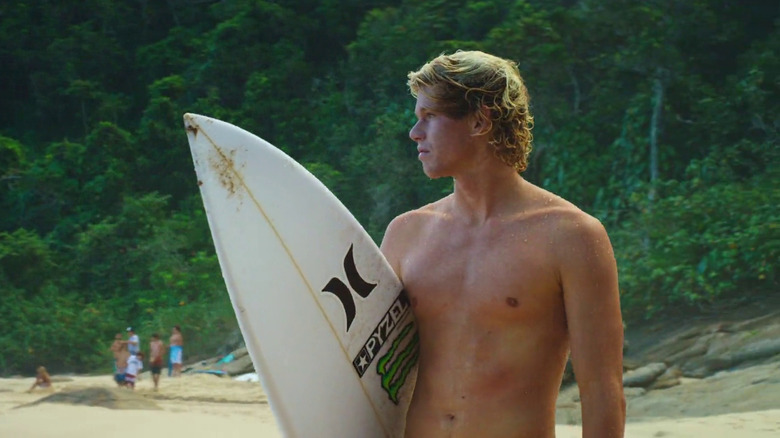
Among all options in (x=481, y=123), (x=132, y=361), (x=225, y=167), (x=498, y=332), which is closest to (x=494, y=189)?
(x=481, y=123)

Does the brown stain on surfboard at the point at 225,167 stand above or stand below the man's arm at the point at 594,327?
above

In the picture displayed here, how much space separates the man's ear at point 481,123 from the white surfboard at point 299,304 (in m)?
0.37

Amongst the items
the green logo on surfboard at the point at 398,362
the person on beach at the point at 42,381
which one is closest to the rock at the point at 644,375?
the person on beach at the point at 42,381

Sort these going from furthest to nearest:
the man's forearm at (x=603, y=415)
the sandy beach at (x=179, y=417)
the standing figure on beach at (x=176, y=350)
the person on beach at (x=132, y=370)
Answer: the standing figure on beach at (x=176, y=350)
the person on beach at (x=132, y=370)
the sandy beach at (x=179, y=417)
the man's forearm at (x=603, y=415)

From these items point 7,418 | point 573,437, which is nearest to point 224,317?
point 7,418

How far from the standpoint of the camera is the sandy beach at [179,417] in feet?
30.5

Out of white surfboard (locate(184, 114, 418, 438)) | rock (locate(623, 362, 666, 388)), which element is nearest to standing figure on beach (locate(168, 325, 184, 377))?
rock (locate(623, 362, 666, 388))

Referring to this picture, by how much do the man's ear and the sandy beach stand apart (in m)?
7.04

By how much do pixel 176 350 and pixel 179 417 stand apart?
3326 millimetres

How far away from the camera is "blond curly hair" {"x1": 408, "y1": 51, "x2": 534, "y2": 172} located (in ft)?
7.36

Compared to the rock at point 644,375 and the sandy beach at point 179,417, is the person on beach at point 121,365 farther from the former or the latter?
the rock at point 644,375

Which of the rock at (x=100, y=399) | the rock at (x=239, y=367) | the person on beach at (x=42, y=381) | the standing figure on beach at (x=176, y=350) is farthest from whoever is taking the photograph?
the standing figure on beach at (x=176, y=350)

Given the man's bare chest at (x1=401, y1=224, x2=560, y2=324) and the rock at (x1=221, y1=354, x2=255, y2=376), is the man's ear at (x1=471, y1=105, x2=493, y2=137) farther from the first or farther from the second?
the rock at (x1=221, y1=354, x2=255, y2=376)

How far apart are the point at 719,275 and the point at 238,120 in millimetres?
8644
